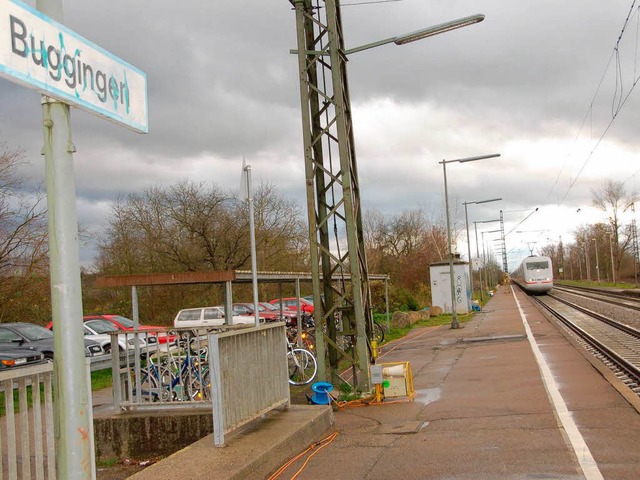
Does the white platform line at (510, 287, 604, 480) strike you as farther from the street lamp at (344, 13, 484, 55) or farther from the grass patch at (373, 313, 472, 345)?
the grass patch at (373, 313, 472, 345)

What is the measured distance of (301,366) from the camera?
578 inches

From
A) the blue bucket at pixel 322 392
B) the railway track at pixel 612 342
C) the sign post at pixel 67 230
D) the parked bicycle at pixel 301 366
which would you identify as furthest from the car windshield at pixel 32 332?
the sign post at pixel 67 230

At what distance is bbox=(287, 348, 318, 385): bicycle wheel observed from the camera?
1465 centimetres

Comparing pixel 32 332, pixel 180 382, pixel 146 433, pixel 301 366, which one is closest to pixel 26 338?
pixel 32 332

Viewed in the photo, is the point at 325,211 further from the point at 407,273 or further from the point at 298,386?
the point at 407,273

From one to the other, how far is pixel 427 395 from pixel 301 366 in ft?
12.6

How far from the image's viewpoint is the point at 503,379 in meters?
12.7

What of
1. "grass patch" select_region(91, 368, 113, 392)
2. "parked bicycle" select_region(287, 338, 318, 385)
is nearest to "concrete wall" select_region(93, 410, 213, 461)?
"parked bicycle" select_region(287, 338, 318, 385)

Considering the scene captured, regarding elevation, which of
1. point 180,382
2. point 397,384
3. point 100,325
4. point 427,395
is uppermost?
point 100,325

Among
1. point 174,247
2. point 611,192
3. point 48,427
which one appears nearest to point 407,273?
point 174,247

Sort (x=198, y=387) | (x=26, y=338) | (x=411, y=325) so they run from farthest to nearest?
(x=411, y=325) < (x=26, y=338) < (x=198, y=387)

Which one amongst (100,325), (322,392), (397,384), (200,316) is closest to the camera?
(322,392)

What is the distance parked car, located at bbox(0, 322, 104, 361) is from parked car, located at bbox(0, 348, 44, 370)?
58cm

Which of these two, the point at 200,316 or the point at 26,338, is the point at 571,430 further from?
the point at 200,316
